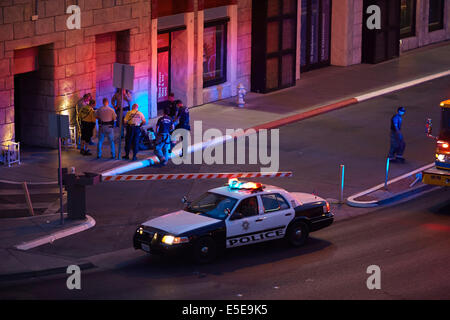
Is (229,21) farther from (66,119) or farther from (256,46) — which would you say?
(66,119)

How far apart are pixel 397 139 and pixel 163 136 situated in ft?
21.8

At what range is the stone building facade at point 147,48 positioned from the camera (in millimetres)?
25922

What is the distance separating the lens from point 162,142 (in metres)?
25.9

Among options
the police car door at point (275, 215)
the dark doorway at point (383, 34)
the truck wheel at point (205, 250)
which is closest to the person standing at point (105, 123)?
the police car door at point (275, 215)

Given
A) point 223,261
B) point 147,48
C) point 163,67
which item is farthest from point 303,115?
point 223,261

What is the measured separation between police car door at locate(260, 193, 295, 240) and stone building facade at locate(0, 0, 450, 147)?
978cm

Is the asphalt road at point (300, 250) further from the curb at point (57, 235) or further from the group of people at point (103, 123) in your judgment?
the group of people at point (103, 123)

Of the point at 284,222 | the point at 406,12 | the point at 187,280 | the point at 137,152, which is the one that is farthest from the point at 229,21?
the point at 187,280

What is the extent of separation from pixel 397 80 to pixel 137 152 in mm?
15235

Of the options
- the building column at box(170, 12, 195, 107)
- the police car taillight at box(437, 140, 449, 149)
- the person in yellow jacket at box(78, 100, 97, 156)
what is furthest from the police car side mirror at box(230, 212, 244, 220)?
the building column at box(170, 12, 195, 107)

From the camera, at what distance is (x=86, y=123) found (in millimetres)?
26734

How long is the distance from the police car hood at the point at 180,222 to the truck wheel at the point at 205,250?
0.98 feet

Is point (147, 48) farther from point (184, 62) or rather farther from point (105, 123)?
point (105, 123)

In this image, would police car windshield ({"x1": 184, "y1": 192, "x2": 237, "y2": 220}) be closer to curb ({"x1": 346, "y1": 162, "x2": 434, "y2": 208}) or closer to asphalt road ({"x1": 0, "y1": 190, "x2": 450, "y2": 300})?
asphalt road ({"x1": 0, "y1": 190, "x2": 450, "y2": 300})
